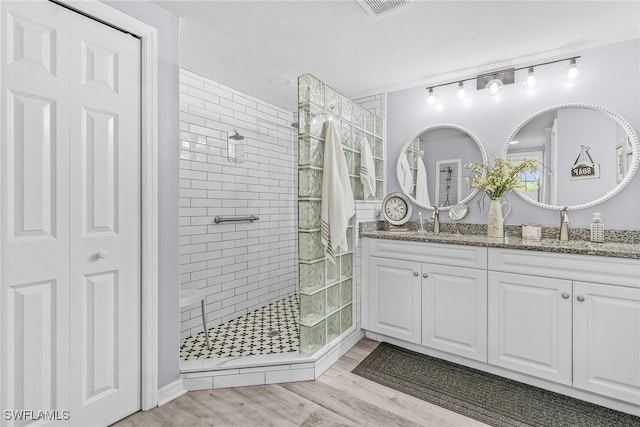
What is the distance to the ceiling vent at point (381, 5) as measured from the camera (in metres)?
1.82

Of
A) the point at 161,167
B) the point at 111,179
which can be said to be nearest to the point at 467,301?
→ the point at 161,167

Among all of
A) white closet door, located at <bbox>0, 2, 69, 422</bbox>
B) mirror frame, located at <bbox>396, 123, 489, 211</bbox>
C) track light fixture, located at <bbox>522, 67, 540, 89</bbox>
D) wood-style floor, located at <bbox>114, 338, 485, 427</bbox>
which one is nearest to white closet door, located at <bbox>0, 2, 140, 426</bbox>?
white closet door, located at <bbox>0, 2, 69, 422</bbox>

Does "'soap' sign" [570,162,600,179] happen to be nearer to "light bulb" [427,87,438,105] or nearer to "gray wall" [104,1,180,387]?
"light bulb" [427,87,438,105]

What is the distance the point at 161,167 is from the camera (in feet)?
6.18

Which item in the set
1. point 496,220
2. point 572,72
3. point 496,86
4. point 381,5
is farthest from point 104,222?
point 572,72

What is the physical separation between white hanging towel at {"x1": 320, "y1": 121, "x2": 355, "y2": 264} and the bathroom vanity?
561 millimetres

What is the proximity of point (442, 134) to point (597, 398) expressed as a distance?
218cm

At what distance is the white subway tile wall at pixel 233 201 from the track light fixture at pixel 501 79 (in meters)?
1.77

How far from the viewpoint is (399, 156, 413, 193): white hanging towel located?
10.1 ft

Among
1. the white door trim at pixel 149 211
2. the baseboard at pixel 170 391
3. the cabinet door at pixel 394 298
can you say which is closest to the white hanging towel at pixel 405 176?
the cabinet door at pixel 394 298

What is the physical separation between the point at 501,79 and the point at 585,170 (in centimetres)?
96

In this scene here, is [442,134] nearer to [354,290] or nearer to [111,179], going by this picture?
[354,290]

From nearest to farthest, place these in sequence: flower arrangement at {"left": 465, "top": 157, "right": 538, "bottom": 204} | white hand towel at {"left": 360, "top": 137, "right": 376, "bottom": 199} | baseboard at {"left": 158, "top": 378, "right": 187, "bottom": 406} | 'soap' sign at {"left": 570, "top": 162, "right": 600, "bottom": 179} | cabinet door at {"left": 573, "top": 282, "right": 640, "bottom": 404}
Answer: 1. cabinet door at {"left": 573, "top": 282, "right": 640, "bottom": 404}
2. baseboard at {"left": 158, "top": 378, "right": 187, "bottom": 406}
3. 'soap' sign at {"left": 570, "top": 162, "right": 600, "bottom": 179}
4. flower arrangement at {"left": 465, "top": 157, "right": 538, "bottom": 204}
5. white hand towel at {"left": 360, "top": 137, "right": 376, "bottom": 199}

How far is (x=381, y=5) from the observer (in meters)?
1.85
